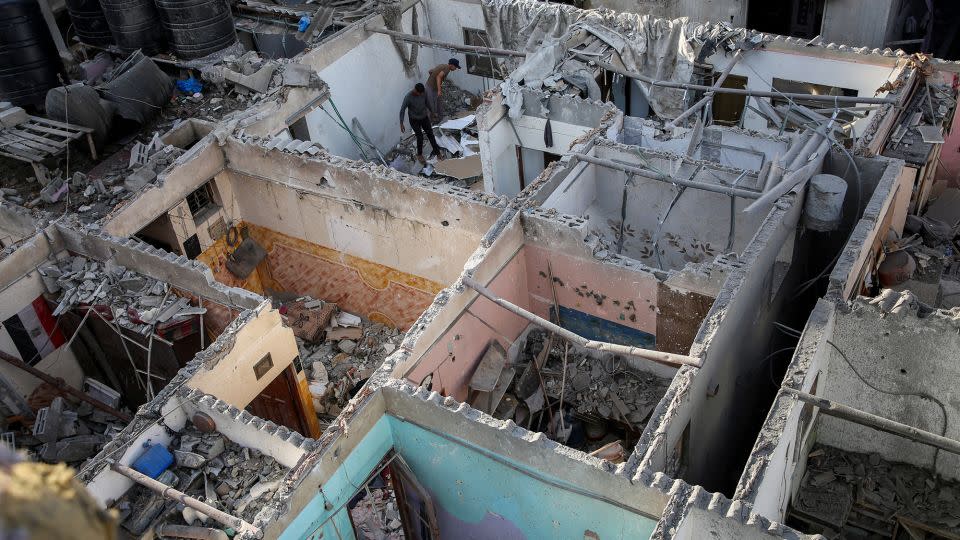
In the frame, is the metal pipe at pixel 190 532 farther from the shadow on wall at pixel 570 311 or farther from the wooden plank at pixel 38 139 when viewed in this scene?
the wooden plank at pixel 38 139

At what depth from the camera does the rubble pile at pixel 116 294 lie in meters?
14.8

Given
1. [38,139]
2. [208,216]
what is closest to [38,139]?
[38,139]

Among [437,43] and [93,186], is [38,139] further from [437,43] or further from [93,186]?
[437,43]

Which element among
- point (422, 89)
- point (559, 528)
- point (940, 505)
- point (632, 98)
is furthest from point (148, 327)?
point (632, 98)

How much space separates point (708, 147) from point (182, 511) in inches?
470

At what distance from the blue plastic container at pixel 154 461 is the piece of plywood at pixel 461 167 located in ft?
41.5

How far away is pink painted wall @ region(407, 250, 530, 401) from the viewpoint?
1353 centimetres

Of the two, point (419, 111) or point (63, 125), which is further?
point (419, 111)

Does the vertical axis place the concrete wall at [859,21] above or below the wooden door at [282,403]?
above

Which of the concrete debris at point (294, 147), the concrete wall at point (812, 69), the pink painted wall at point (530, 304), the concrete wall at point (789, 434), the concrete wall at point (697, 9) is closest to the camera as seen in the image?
the concrete wall at point (789, 434)

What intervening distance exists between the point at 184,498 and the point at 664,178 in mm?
9535

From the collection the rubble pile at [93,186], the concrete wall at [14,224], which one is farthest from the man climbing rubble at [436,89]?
the concrete wall at [14,224]

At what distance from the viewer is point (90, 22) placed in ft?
75.6

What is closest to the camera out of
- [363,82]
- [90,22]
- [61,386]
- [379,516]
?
[61,386]
